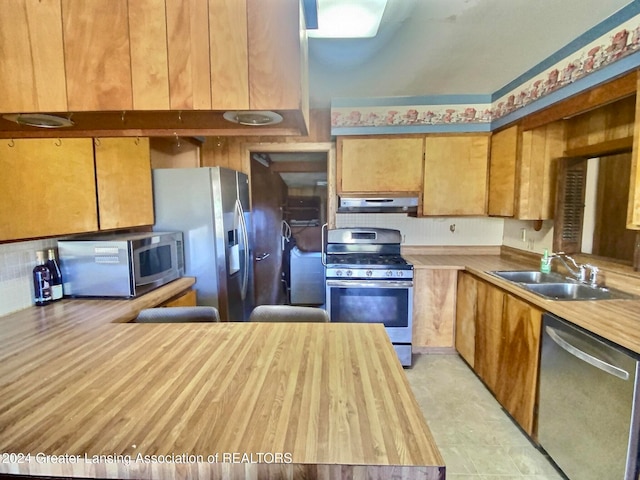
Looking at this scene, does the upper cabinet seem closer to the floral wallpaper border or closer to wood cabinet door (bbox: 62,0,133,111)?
wood cabinet door (bbox: 62,0,133,111)

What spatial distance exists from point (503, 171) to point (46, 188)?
316 centimetres

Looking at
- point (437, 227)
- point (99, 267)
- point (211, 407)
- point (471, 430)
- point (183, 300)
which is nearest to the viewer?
point (211, 407)

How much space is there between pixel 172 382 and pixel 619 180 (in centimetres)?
272

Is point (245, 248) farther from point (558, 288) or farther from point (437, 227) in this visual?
point (558, 288)

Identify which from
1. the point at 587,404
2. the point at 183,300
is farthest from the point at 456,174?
the point at 183,300

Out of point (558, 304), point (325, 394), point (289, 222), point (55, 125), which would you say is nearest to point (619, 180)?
point (558, 304)

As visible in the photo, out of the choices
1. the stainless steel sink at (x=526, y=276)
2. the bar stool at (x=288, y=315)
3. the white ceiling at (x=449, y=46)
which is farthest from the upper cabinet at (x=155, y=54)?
the stainless steel sink at (x=526, y=276)

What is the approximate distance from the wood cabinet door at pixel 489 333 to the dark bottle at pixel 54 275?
9.07 feet

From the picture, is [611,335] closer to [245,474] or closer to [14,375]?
[245,474]

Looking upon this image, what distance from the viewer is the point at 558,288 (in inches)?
81.2

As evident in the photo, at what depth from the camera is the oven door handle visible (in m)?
2.60

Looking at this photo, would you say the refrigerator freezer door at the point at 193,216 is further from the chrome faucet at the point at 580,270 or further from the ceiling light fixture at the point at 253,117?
the chrome faucet at the point at 580,270

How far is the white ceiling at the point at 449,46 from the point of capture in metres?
1.59

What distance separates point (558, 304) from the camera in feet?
5.22
